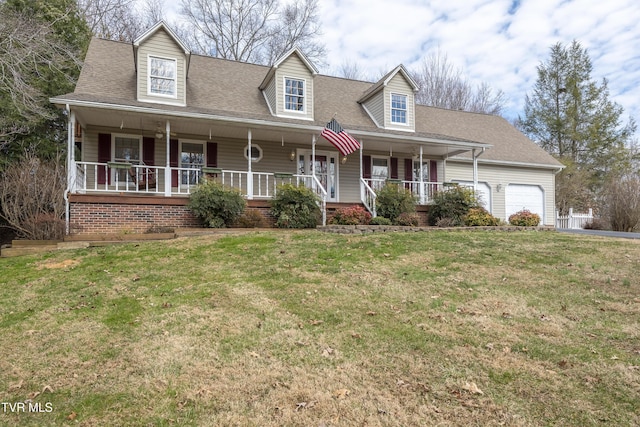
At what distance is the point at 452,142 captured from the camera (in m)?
14.5

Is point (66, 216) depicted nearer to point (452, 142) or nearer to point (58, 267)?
point (58, 267)

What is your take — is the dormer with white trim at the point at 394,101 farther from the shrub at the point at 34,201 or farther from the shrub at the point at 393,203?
the shrub at the point at 34,201

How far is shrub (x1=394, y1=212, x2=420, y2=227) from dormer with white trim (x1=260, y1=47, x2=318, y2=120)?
15.7 ft

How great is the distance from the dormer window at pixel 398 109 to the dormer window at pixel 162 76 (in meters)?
7.91

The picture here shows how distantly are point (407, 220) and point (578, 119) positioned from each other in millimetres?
25862

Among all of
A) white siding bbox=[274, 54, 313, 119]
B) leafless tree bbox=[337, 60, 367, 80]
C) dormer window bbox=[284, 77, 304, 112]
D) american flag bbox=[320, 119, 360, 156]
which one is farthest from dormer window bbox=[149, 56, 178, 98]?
leafless tree bbox=[337, 60, 367, 80]

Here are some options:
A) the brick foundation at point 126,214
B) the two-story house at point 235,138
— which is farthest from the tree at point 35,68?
the brick foundation at point 126,214

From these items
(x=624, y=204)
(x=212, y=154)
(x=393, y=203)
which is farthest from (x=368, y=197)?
(x=624, y=204)

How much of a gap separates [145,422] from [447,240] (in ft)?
25.4

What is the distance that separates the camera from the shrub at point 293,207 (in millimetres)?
11281

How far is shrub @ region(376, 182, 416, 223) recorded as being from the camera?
12562 millimetres

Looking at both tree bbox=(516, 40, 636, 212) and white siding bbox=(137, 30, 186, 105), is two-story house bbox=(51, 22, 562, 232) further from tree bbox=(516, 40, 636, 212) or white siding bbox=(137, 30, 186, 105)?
tree bbox=(516, 40, 636, 212)

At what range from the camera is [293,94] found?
14203mm

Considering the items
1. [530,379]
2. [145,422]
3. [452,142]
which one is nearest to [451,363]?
[530,379]
